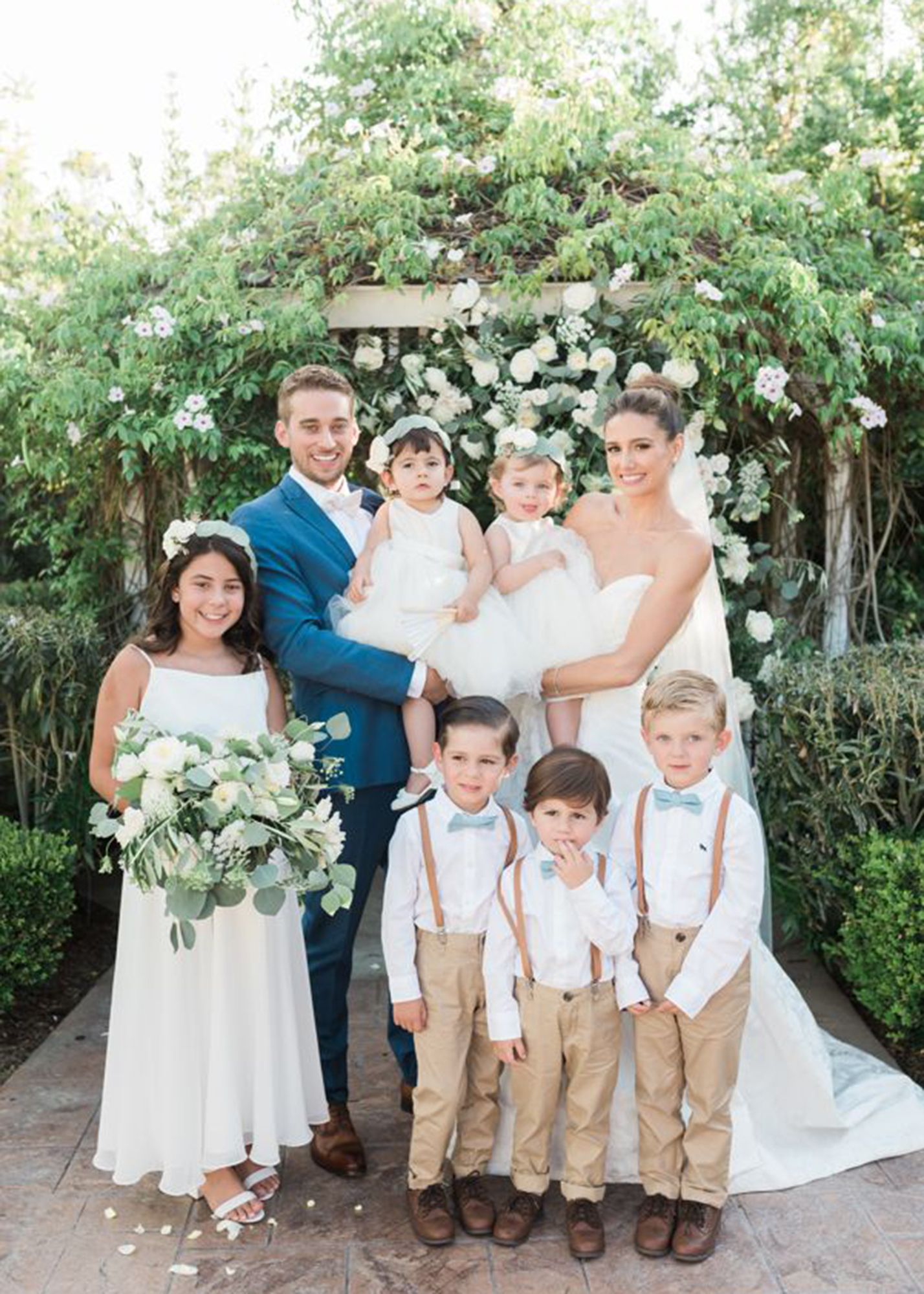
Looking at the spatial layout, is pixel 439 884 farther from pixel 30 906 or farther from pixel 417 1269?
pixel 30 906

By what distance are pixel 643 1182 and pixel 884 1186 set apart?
722mm

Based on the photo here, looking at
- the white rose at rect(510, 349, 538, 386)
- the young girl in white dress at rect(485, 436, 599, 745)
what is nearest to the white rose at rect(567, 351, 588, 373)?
the white rose at rect(510, 349, 538, 386)

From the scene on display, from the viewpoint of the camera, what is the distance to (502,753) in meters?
3.13

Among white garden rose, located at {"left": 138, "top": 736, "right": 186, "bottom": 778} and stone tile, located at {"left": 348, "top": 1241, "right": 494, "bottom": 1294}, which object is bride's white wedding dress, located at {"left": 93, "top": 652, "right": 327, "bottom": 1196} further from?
stone tile, located at {"left": 348, "top": 1241, "right": 494, "bottom": 1294}

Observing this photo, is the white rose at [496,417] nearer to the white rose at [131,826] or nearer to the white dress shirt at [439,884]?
the white dress shirt at [439,884]

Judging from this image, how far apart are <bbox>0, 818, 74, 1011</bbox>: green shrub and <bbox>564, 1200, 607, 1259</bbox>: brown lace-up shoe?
235cm

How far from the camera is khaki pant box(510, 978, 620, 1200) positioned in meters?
3.07

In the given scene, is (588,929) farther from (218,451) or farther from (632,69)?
(632,69)

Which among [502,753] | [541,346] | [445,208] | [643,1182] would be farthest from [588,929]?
[445,208]

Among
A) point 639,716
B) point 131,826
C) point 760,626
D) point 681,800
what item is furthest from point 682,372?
point 131,826

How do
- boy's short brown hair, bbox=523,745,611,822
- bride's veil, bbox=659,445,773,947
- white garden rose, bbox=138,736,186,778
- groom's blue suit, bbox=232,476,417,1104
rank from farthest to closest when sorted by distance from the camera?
bride's veil, bbox=659,445,773,947
groom's blue suit, bbox=232,476,417,1104
boy's short brown hair, bbox=523,745,611,822
white garden rose, bbox=138,736,186,778

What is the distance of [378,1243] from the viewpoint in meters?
3.14

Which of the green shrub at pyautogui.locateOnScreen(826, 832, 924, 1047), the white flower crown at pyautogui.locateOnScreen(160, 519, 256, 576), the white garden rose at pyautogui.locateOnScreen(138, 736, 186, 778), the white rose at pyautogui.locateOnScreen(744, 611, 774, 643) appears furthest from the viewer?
the white rose at pyautogui.locateOnScreen(744, 611, 774, 643)

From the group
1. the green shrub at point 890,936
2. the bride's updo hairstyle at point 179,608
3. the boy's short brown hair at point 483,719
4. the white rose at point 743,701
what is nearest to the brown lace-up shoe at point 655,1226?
the boy's short brown hair at point 483,719
